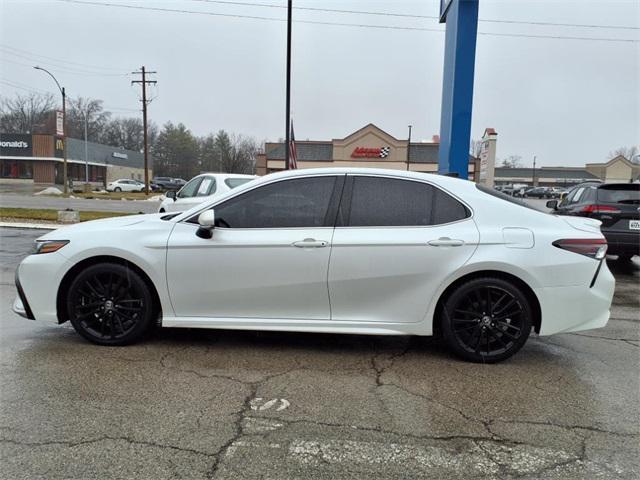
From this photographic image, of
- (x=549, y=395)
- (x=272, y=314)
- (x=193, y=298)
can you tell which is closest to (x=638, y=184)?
(x=549, y=395)

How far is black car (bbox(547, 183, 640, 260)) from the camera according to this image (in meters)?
7.91

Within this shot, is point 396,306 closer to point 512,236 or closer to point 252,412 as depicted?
point 512,236

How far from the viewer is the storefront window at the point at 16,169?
5831 centimetres

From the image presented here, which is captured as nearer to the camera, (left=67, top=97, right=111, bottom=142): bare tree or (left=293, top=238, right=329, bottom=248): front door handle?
(left=293, top=238, right=329, bottom=248): front door handle

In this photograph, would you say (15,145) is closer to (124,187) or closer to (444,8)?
(124,187)

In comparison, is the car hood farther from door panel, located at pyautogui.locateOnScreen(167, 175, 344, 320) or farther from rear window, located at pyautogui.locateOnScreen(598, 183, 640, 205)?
rear window, located at pyautogui.locateOnScreen(598, 183, 640, 205)

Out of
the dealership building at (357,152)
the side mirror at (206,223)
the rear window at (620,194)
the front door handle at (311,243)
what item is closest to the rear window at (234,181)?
the side mirror at (206,223)

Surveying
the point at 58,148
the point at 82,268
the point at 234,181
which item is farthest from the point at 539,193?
the point at 82,268

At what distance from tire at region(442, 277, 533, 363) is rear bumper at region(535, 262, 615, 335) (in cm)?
14

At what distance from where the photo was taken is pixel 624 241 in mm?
7934

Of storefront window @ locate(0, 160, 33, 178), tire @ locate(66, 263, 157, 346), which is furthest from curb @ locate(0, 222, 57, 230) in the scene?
storefront window @ locate(0, 160, 33, 178)

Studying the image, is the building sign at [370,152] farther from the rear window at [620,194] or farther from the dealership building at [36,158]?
the rear window at [620,194]

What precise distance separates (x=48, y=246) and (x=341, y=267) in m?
2.62

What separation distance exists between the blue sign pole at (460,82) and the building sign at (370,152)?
39.8m
